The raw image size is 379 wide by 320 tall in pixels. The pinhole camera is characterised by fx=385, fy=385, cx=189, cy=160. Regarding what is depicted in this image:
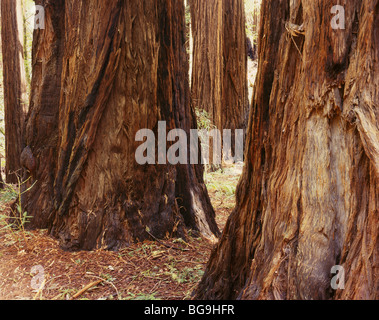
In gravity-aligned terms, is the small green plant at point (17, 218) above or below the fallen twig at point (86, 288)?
above

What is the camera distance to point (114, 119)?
3512mm

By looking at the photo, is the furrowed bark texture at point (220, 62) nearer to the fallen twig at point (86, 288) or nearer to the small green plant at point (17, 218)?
the small green plant at point (17, 218)

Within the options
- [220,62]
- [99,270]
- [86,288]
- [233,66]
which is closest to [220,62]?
[220,62]

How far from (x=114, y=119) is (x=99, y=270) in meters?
1.33

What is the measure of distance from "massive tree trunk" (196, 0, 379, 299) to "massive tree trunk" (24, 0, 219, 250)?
1.52m

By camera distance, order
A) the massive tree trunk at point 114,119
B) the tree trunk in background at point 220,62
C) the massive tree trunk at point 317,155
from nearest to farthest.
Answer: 1. the massive tree trunk at point 317,155
2. the massive tree trunk at point 114,119
3. the tree trunk in background at point 220,62

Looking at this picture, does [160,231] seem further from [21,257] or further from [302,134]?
[302,134]

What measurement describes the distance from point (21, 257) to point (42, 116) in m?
1.51

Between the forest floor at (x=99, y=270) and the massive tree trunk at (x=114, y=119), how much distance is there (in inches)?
6.9

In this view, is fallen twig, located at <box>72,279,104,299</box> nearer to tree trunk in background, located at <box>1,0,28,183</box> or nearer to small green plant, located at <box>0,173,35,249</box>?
small green plant, located at <box>0,173,35,249</box>

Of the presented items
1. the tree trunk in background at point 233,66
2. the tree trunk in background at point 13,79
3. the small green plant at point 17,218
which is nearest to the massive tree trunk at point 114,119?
the small green plant at point 17,218

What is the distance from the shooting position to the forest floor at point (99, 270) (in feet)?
9.10

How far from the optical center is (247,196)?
2439 mm
